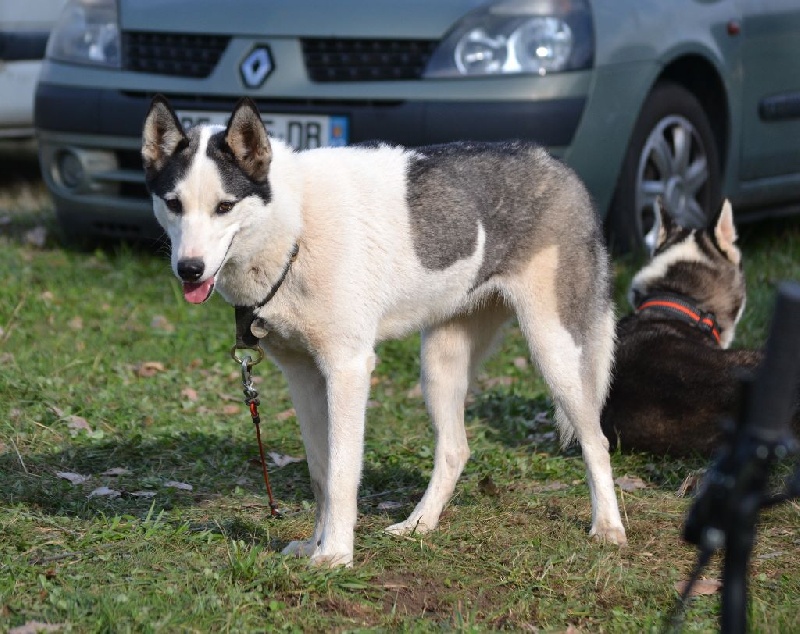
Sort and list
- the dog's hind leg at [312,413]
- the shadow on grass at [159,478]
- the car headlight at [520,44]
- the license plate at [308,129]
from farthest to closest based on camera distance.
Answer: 1. the license plate at [308,129]
2. the car headlight at [520,44]
3. the shadow on grass at [159,478]
4. the dog's hind leg at [312,413]

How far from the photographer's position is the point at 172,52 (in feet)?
21.5

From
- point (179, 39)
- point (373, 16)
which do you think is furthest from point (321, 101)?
point (179, 39)

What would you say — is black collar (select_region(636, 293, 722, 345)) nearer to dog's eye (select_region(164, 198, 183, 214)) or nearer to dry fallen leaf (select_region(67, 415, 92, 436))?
dry fallen leaf (select_region(67, 415, 92, 436))

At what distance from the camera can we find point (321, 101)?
20.4 ft

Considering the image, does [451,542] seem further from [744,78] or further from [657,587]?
[744,78]

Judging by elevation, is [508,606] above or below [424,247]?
below

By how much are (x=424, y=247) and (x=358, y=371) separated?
483 mm

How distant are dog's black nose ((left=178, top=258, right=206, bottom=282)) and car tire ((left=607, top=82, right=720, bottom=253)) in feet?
12.0

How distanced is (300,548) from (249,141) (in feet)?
4.18

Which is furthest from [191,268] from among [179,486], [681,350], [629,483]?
[681,350]

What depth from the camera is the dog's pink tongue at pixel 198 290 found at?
3371mm

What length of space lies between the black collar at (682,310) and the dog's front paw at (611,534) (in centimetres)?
159

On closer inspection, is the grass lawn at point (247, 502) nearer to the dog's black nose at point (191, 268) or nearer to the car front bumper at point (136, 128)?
the car front bumper at point (136, 128)

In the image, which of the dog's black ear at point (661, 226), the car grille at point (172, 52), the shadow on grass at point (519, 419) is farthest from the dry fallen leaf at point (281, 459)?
the car grille at point (172, 52)
